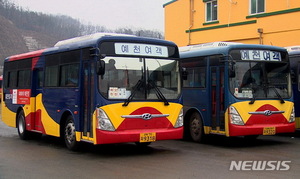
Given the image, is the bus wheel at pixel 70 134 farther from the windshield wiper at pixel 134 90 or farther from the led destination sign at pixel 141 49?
the led destination sign at pixel 141 49

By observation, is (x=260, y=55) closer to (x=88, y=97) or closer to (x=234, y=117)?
(x=234, y=117)

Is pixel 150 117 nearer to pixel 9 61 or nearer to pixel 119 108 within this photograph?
pixel 119 108

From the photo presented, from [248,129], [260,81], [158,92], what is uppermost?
[260,81]

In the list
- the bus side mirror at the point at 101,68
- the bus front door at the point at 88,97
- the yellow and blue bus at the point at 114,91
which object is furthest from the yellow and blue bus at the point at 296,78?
the bus side mirror at the point at 101,68

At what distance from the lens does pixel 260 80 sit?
13.1 meters

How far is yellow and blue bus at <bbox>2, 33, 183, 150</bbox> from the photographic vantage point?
10680mm

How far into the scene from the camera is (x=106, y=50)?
10805 mm

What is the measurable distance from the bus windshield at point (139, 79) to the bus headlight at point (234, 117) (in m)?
1.78

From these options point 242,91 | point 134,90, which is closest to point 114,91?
point 134,90

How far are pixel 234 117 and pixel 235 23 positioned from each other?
13.3 meters

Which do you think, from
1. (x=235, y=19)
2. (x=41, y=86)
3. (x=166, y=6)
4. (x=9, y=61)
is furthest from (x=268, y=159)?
(x=166, y=6)

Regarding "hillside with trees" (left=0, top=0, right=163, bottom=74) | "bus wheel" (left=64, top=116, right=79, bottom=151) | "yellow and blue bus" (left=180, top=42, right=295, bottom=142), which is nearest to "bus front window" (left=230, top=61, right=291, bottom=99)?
"yellow and blue bus" (left=180, top=42, right=295, bottom=142)

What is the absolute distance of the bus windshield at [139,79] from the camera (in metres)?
10.7

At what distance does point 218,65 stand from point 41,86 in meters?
5.24
